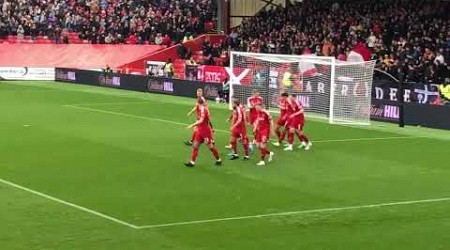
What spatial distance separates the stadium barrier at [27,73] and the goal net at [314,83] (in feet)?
62.9

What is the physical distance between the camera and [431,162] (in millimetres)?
20391

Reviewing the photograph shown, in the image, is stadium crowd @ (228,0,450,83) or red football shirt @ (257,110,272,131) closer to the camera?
red football shirt @ (257,110,272,131)

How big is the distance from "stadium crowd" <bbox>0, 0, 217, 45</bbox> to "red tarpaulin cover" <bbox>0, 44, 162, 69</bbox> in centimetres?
78

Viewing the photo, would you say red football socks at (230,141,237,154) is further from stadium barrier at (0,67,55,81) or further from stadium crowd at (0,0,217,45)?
stadium crowd at (0,0,217,45)

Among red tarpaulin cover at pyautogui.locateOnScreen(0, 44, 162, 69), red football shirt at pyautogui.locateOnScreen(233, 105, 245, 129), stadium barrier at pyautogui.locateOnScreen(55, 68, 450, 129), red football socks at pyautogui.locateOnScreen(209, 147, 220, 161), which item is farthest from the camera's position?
red tarpaulin cover at pyautogui.locateOnScreen(0, 44, 162, 69)

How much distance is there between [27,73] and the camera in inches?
1996

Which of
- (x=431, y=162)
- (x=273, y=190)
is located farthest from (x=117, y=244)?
(x=431, y=162)

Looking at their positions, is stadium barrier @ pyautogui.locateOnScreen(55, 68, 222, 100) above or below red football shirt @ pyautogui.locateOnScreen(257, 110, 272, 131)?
below

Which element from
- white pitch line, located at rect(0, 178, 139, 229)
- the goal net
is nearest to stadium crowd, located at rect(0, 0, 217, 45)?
the goal net

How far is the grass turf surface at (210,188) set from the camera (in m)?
12.4

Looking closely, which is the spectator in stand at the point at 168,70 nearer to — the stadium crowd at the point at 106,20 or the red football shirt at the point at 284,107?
the stadium crowd at the point at 106,20

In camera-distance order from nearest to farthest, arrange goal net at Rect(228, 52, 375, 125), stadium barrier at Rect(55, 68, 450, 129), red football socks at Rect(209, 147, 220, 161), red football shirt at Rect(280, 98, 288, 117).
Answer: red football socks at Rect(209, 147, 220, 161)
red football shirt at Rect(280, 98, 288, 117)
stadium barrier at Rect(55, 68, 450, 129)
goal net at Rect(228, 52, 375, 125)

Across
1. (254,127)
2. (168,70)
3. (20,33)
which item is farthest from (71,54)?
(254,127)

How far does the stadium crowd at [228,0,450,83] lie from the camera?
116ft
